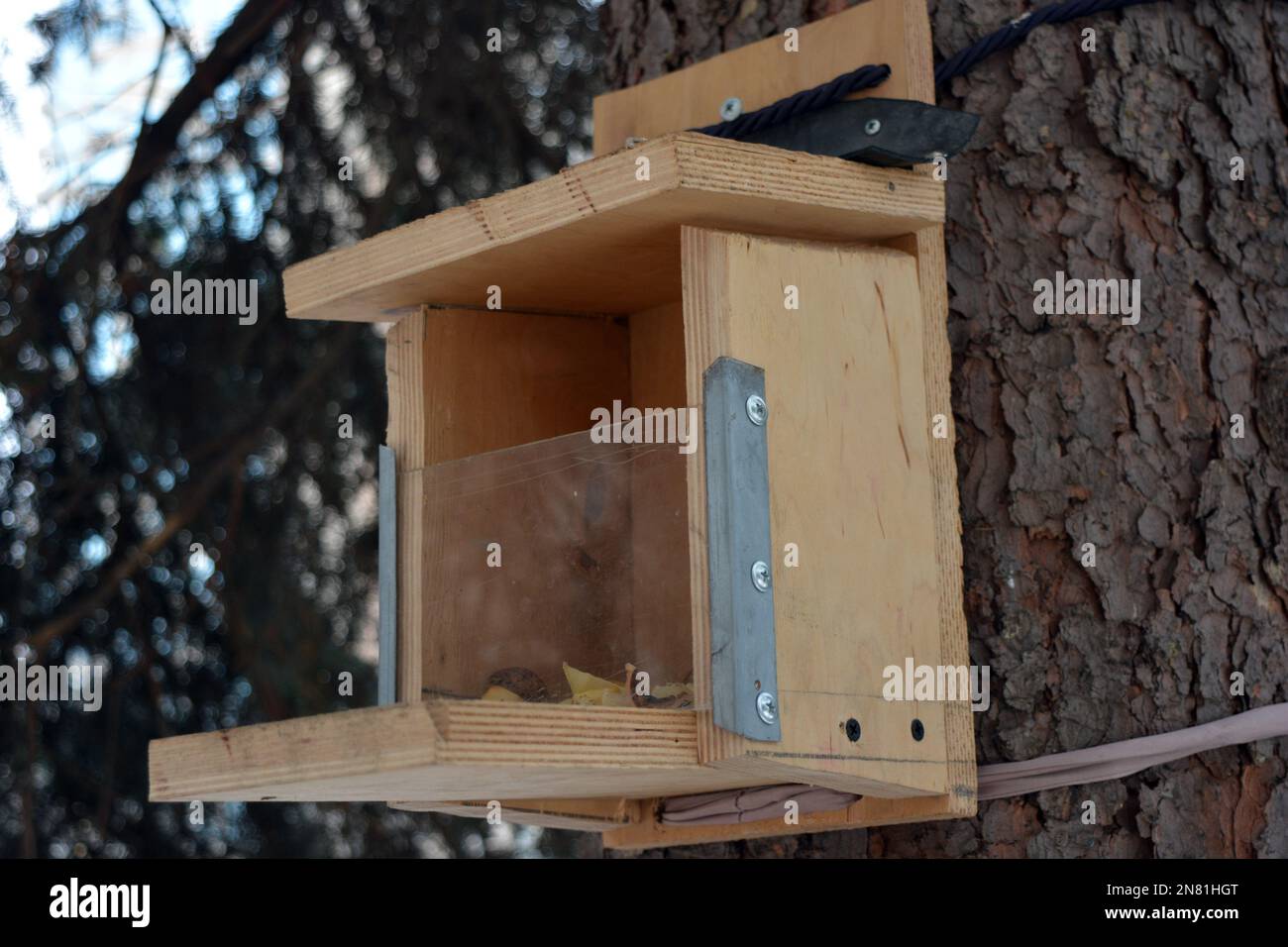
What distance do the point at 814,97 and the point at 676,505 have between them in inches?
17.7

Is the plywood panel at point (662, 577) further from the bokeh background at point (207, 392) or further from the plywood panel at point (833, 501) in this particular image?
the bokeh background at point (207, 392)

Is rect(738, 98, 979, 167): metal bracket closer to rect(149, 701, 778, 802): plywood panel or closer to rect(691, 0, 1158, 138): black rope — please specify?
rect(691, 0, 1158, 138): black rope

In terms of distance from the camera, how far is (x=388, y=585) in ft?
5.37

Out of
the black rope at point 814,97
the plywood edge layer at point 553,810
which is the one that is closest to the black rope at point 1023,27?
the black rope at point 814,97

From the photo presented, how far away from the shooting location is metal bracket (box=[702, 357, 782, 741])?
4.45 ft

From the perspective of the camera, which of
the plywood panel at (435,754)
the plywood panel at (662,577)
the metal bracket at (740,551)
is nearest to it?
the plywood panel at (435,754)

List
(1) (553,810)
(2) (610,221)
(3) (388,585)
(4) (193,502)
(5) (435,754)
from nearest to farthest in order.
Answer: (5) (435,754), (2) (610,221), (3) (388,585), (1) (553,810), (4) (193,502)

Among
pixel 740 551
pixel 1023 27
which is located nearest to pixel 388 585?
pixel 740 551

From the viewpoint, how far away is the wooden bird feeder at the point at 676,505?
4.48ft

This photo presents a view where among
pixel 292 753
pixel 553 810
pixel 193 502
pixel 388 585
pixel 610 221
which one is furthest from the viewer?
pixel 193 502

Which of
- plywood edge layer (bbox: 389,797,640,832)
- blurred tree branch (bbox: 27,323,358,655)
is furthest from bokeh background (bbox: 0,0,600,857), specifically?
plywood edge layer (bbox: 389,797,640,832)

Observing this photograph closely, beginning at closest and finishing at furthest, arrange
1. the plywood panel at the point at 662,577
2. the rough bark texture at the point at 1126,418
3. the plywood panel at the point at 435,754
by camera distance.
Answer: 1. the plywood panel at the point at 435,754
2. the plywood panel at the point at 662,577
3. the rough bark texture at the point at 1126,418

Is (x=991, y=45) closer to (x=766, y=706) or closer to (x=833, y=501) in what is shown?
(x=833, y=501)
